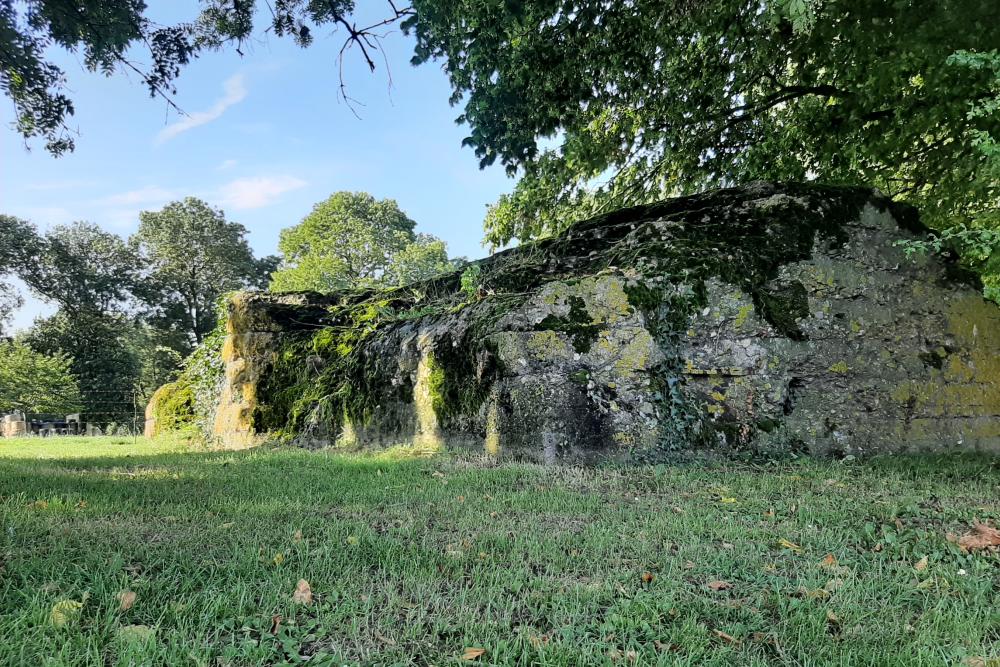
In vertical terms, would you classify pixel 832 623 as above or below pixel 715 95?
below

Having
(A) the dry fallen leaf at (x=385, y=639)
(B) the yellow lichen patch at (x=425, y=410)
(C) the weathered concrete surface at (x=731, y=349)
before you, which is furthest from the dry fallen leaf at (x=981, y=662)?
(B) the yellow lichen patch at (x=425, y=410)

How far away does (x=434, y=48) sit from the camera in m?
6.33

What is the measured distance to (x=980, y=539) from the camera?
312 cm

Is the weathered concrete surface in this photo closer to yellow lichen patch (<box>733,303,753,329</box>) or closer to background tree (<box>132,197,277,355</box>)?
yellow lichen patch (<box>733,303,753,329</box>)

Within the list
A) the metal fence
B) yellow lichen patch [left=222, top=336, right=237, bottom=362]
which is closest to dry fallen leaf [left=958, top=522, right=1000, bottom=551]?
yellow lichen patch [left=222, top=336, right=237, bottom=362]

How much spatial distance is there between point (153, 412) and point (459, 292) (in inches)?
329

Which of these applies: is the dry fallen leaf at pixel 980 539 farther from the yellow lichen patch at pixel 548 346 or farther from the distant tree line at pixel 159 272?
the distant tree line at pixel 159 272

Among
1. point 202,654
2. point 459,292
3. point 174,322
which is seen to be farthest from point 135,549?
point 174,322

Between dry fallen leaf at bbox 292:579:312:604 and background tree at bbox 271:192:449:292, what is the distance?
2979 centimetres

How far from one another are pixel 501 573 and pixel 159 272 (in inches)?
1480

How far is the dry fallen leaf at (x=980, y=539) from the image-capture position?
306 centimetres

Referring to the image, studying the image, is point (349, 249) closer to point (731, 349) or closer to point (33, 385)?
point (33, 385)

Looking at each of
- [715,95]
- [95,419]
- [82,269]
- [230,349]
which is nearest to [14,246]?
[82,269]

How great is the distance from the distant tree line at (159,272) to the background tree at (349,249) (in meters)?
0.06
